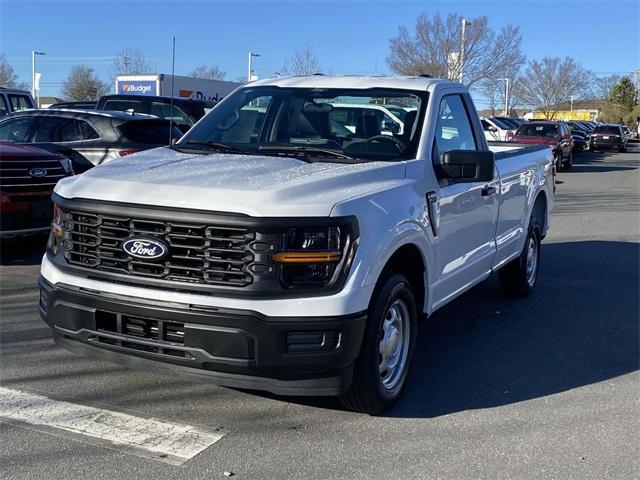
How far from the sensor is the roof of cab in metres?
5.39

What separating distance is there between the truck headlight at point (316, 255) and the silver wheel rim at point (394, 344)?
1.95 ft

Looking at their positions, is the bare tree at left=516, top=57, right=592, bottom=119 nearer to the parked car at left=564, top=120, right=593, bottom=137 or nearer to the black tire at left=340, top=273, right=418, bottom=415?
the parked car at left=564, top=120, right=593, bottom=137

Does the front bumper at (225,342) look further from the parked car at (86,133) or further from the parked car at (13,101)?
the parked car at (13,101)

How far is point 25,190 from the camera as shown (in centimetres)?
764

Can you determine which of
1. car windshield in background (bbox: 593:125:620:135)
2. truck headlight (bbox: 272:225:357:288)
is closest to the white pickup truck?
truck headlight (bbox: 272:225:357:288)

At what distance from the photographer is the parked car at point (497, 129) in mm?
26625

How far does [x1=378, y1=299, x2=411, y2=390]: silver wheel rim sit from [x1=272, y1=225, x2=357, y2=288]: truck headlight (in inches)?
23.4

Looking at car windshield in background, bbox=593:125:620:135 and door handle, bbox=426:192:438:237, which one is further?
car windshield in background, bbox=593:125:620:135

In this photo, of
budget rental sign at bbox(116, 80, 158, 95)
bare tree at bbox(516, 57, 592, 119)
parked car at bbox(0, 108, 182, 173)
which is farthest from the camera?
bare tree at bbox(516, 57, 592, 119)

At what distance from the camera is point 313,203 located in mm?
→ 3646

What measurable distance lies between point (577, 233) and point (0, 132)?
29.7 ft

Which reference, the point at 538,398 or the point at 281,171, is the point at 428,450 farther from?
the point at 281,171

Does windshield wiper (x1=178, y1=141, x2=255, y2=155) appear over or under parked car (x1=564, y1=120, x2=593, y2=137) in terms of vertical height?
over

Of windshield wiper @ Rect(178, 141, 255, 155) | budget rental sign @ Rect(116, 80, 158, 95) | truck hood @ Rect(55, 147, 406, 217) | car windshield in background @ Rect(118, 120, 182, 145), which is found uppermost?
budget rental sign @ Rect(116, 80, 158, 95)
